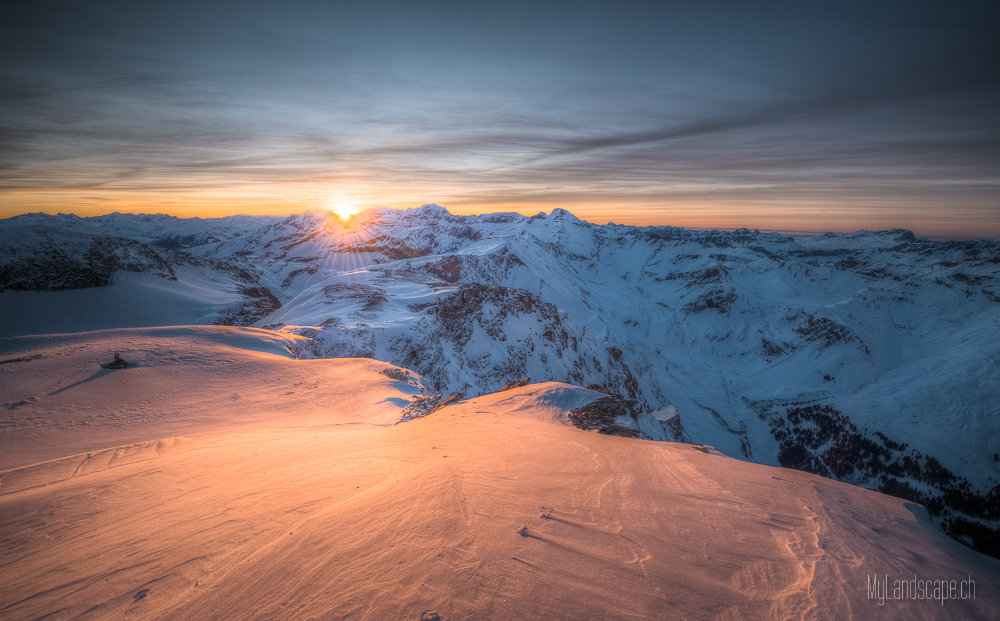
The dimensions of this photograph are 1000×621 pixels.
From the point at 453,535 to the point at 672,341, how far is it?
201 m

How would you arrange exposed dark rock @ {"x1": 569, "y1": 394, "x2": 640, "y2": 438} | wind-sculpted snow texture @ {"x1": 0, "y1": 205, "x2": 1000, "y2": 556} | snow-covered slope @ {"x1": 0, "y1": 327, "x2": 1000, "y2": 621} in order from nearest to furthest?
snow-covered slope @ {"x1": 0, "y1": 327, "x2": 1000, "y2": 621} < exposed dark rock @ {"x1": 569, "y1": 394, "x2": 640, "y2": 438} < wind-sculpted snow texture @ {"x1": 0, "y1": 205, "x2": 1000, "y2": 556}

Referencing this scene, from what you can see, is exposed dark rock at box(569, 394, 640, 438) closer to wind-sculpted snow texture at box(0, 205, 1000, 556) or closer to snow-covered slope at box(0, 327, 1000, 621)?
snow-covered slope at box(0, 327, 1000, 621)

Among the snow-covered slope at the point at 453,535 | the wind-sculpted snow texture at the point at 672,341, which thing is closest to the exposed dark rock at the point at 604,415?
the snow-covered slope at the point at 453,535

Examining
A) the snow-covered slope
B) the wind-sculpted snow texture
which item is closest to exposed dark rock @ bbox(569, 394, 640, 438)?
Answer: the snow-covered slope

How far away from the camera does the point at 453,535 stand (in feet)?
12.6

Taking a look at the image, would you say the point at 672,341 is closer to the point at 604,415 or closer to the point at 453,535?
the point at 604,415

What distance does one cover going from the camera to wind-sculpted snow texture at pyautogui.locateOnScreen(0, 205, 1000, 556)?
3900cm

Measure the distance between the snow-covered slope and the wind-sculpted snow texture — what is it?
5.33 metres

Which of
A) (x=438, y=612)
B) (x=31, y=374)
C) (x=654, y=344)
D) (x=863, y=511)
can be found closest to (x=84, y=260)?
(x=31, y=374)

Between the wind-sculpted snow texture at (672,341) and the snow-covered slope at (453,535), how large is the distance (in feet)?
17.5

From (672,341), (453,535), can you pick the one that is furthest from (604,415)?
(672,341)

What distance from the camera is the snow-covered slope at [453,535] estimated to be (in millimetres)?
3018

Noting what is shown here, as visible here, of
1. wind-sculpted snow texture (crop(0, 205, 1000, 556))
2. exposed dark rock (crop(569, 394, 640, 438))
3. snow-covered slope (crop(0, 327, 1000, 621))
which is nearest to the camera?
snow-covered slope (crop(0, 327, 1000, 621))

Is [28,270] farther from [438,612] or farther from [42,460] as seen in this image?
[438,612]
